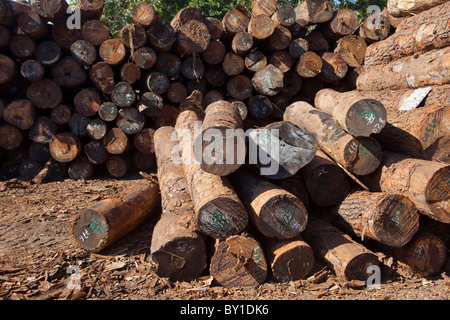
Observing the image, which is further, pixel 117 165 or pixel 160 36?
pixel 117 165

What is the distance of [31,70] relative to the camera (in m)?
5.49

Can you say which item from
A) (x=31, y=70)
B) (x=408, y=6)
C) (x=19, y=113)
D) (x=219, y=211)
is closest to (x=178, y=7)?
(x=31, y=70)

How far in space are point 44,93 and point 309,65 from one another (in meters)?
4.81

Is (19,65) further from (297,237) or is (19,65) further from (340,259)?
(340,259)

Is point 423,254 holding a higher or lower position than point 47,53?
lower

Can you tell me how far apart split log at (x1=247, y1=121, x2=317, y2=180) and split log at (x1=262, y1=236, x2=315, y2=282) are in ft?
2.24

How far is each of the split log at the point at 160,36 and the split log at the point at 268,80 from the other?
1685 millimetres

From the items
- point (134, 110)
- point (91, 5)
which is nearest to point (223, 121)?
point (134, 110)

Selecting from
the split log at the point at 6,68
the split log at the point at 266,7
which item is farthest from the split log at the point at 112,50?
the split log at the point at 266,7

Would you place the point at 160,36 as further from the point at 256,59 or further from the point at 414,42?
the point at 414,42

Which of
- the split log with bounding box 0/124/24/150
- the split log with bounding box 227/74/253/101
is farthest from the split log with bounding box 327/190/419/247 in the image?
the split log with bounding box 0/124/24/150

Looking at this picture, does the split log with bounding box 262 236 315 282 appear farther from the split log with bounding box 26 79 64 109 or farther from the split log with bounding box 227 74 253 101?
the split log with bounding box 26 79 64 109

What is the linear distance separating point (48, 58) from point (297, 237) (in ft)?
16.9

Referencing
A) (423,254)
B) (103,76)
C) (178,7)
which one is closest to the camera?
(423,254)
